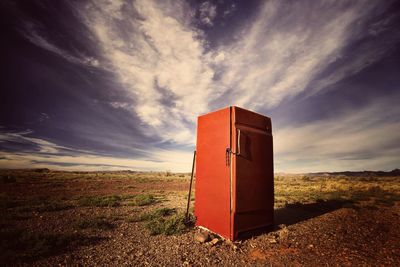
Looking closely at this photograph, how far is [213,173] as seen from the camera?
19.9 feet

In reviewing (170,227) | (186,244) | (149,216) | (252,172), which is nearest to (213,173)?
(252,172)

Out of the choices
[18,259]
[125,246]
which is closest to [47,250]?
[18,259]

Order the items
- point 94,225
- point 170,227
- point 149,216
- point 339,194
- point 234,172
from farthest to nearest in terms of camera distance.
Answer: point 339,194 < point 149,216 < point 94,225 < point 170,227 < point 234,172

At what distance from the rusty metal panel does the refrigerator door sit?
28 cm

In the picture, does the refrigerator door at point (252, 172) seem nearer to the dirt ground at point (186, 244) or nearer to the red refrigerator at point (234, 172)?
the red refrigerator at point (234, 172)

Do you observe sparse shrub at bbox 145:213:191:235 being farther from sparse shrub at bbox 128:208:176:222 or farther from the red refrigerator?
sparse shrub at bbox 128:208:176:222

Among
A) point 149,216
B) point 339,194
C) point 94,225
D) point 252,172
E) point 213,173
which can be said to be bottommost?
point 94,225

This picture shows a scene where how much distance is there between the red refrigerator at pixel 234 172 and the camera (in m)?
5.53

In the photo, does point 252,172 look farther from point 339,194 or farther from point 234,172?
point 339,194

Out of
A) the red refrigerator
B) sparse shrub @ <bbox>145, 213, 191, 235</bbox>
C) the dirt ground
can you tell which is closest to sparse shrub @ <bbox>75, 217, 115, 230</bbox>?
the dirt ground

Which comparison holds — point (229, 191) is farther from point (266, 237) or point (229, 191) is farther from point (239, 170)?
point (266, 237)

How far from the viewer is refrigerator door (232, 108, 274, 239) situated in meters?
5.55

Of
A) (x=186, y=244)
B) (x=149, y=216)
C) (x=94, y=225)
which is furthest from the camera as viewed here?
(x=149, y=216)

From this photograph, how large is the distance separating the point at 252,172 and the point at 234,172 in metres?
0.82
